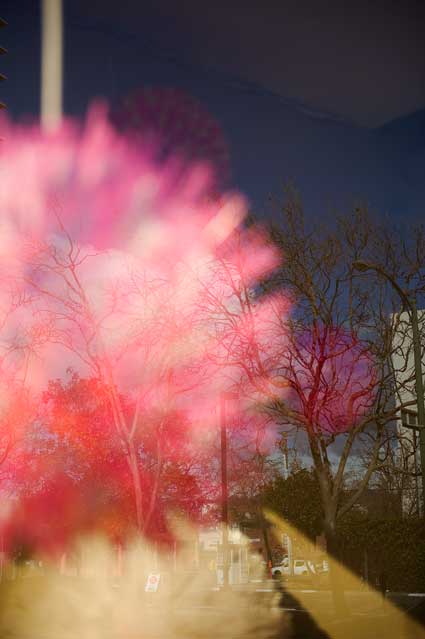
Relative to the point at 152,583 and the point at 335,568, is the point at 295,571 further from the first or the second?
the point at 335,568

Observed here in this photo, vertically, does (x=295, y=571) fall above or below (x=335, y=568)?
above

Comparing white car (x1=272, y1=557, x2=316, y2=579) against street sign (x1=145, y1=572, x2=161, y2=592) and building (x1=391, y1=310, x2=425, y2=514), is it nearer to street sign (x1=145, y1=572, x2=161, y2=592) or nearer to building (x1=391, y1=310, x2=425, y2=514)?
building (x1=391, y1=310, x2=425, y2=514)

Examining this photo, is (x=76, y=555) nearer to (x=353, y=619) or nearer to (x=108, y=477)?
(x=108, y=477)

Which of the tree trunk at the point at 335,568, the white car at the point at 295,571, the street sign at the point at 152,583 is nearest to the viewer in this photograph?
the tree trunk at the point at 335,568

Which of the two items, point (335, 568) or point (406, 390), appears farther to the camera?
point (406, 390)

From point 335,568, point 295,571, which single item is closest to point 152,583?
point 335,568

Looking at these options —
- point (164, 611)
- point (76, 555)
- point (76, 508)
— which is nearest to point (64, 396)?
point (76, 508)

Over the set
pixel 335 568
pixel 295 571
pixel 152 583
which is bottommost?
pixel 152 583

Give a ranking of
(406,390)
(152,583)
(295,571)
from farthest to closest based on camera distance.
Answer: (295,571) < (152,583) < (406,390)

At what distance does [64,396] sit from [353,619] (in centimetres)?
1972

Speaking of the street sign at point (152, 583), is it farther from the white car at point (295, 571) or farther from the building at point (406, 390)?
the white car at point (295, 571)

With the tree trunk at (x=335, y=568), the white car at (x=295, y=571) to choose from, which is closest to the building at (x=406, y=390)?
the tree trunk at (x=335, y=568)

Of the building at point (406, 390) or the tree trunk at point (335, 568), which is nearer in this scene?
the building at point (406, 390)

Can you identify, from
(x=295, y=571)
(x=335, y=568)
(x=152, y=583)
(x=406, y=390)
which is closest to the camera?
(x=335, y=568)
